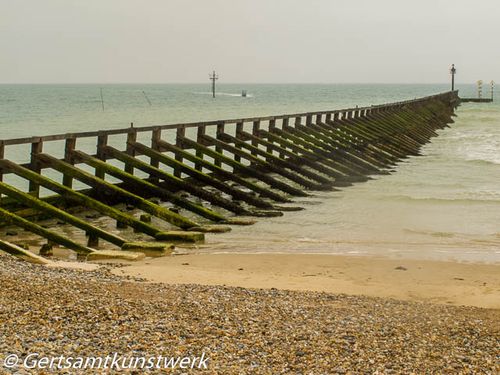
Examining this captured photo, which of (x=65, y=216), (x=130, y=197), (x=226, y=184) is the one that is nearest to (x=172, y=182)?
(x=226, y=184)

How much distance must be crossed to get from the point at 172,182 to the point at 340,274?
18.2 ft

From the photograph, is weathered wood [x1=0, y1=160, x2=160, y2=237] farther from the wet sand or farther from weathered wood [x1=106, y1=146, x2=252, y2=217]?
weathered wood [x1=106, y1=146, x2=252, y2=217]

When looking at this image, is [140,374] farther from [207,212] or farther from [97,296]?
[207,212]

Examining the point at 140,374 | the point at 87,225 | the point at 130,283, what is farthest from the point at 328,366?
the point at 87,225

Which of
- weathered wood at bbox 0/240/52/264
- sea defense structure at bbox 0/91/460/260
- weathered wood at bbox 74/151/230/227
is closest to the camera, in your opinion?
weathered wood at bbox 0/240/52/264

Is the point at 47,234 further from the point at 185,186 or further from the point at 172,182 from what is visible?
the point at 172,182

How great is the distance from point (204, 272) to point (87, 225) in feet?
7.22

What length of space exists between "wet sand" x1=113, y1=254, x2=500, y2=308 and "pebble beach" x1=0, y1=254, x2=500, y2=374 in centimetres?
75

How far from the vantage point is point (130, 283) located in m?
7.71

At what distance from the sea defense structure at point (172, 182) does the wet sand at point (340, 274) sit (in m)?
0.86

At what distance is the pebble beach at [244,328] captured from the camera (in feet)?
17.7

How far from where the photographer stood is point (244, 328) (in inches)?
240

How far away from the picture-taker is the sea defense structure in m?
10.8

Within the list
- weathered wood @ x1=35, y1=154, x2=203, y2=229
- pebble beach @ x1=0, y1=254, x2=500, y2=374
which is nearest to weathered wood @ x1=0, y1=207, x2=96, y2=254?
weathered wood @ x1=35, y1=154, x2=203, y2=229
